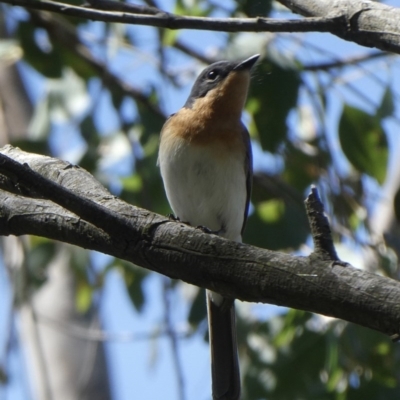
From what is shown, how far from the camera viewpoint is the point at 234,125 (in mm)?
3994

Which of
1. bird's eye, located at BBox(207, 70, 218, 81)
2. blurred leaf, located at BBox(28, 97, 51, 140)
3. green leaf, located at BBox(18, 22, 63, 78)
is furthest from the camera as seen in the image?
blurred leaf, located at BBox(28, 97, 51, 140)

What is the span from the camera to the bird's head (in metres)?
3.93

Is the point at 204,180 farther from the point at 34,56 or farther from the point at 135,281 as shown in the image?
the point at 34,56

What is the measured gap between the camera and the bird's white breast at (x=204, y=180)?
3.79 meters

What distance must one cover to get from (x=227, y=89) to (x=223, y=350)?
1.33 m

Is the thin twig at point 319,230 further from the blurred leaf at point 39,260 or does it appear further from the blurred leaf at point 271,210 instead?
the blurred leaf at point 39,260

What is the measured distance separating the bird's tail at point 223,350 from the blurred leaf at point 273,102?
2.64ft

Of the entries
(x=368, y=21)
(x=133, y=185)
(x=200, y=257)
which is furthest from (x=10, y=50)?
(x=200, y=257)

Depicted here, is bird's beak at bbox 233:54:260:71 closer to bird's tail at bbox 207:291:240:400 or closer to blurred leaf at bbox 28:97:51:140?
bird's tail at bbox 207:291:240:400

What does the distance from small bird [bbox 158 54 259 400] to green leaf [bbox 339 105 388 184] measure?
518mm

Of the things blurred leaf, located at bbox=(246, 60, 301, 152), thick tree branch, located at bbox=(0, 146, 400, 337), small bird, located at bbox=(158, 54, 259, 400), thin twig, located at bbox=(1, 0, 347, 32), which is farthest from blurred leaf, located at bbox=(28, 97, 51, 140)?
thick tree branch, located at bbox=(0, 146, 400, 337)

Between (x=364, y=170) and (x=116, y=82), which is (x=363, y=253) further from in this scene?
(x=116, y=82)

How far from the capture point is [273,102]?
3.66 meters

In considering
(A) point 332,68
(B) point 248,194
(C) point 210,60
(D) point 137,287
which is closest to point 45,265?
(D) point 137,287
